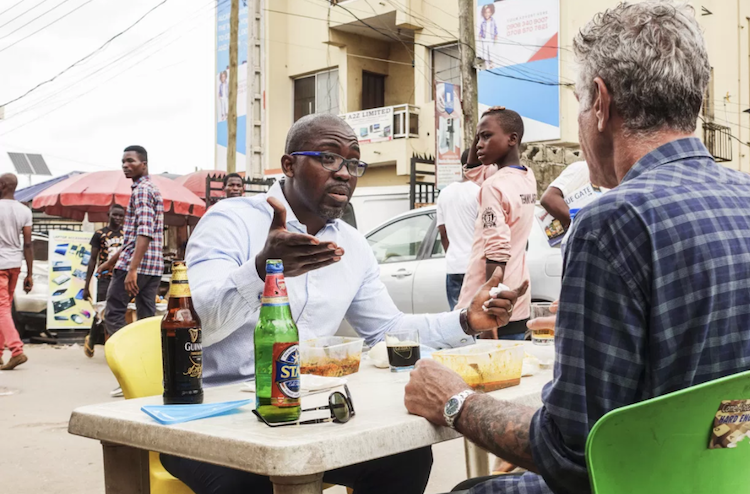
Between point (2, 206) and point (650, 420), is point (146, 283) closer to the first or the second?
point (2, 206)

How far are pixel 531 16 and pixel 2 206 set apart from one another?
1165cm

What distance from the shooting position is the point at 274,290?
6.11ft

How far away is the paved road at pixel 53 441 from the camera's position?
4.58 meters

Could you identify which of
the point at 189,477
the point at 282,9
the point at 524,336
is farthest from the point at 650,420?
the point at 282,9

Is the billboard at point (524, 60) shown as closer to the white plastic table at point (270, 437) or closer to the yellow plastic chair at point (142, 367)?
the yellow plastic chair at point (142, 367)

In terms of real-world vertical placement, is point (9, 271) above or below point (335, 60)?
below

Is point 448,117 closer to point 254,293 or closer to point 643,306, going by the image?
point 254,293

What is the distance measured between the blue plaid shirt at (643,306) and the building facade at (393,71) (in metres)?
15.4

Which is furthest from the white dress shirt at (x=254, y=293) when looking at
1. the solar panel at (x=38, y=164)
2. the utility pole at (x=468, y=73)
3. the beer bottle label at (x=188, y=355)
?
the solar panel at (x=38, y=164)

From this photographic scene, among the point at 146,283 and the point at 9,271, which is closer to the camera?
the point at 146,283

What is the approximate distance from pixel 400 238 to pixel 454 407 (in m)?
6.87

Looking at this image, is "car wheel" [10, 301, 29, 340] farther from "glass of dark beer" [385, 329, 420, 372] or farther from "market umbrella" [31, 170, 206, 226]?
"glass of dark beer" [385, 329, 420, 372]

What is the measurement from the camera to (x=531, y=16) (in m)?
16.6

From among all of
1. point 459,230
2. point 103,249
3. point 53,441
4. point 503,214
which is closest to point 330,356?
point 503,214
